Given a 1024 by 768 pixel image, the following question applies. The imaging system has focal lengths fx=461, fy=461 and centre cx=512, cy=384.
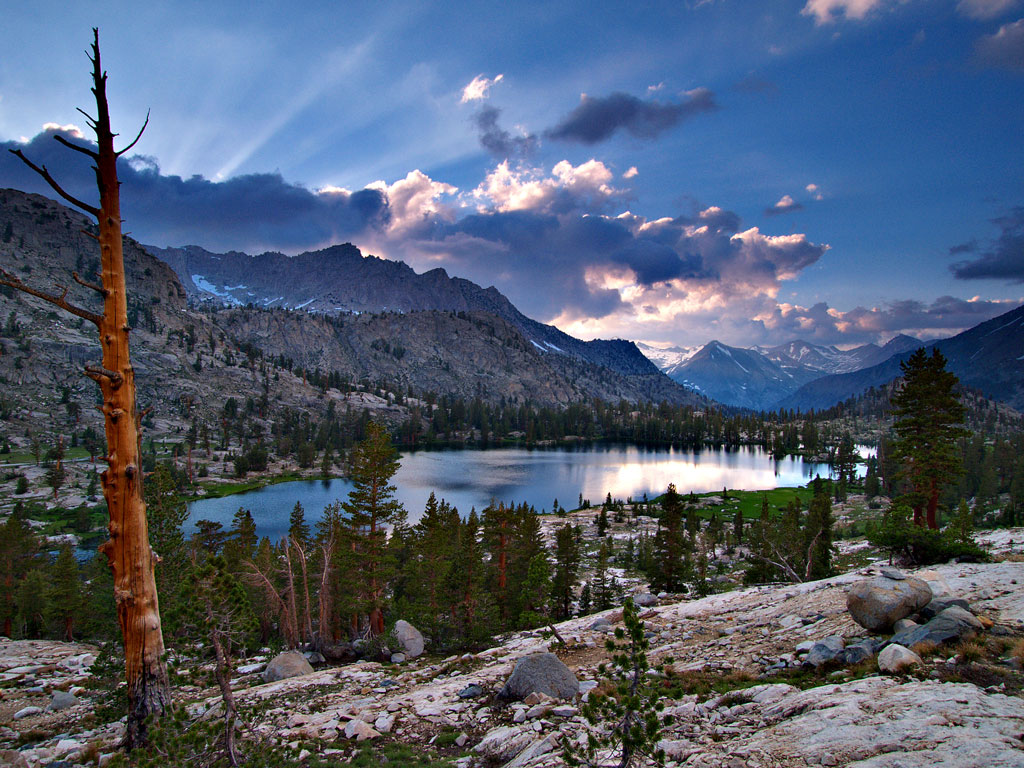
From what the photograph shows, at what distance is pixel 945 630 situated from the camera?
9234 mm

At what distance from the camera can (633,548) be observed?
5434cm

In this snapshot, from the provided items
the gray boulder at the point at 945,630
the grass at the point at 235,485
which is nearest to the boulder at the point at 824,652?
the gray boulder at the point at 945,630

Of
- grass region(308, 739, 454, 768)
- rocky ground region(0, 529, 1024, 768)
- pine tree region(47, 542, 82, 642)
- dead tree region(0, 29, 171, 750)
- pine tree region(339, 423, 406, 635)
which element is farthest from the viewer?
pine tree region(47, 542, 82, 642)

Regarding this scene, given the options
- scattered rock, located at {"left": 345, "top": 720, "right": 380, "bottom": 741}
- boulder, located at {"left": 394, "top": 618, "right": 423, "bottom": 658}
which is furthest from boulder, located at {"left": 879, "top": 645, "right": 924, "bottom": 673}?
boulder, located at {"left": 394, "top": 618, "right": 423, "bottom": 658}

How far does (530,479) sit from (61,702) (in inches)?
4210

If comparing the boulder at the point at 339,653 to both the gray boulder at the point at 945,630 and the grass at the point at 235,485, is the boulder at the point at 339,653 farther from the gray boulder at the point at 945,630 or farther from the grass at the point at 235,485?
the grass at the point at 235,485

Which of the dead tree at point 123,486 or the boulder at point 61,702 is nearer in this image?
the dead tree at point 123,486

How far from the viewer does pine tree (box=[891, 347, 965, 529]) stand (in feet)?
84.6

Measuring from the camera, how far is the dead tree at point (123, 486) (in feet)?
20.5

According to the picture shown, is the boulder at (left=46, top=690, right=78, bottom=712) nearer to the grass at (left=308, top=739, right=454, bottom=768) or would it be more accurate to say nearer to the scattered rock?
the scattered rock

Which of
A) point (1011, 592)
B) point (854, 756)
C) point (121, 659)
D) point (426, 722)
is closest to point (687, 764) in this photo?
point (854, 756)

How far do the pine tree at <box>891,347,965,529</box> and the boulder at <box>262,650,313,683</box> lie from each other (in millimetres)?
31738

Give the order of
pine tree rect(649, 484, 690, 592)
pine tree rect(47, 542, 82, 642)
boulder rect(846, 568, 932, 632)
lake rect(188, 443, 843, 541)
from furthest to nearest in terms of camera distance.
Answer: lake rect(188, 443, 843, 541) < pine tree rect(649, 484, 690, 592) < pine tree rect(47, 542, 82, 642) < boulder rect(846, 568, 932, 632)

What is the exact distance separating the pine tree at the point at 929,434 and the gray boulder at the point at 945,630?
20.1 m
